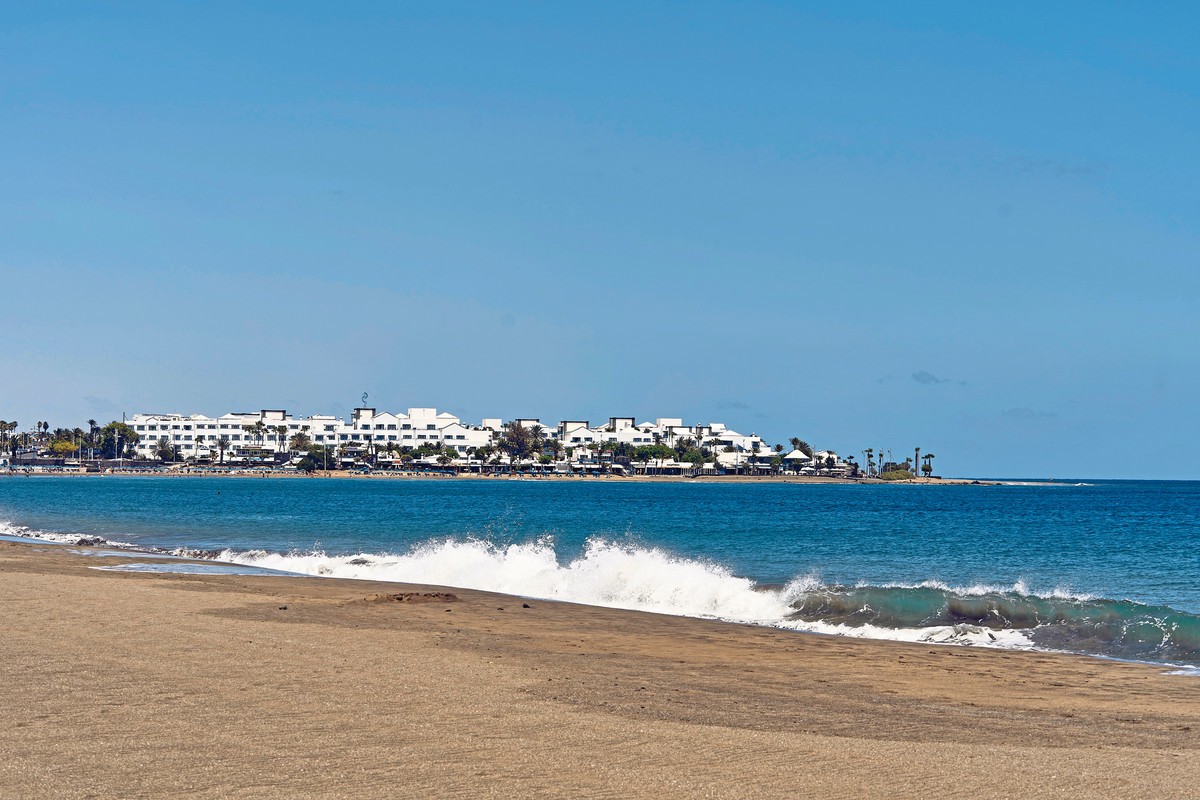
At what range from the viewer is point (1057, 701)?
13.3m

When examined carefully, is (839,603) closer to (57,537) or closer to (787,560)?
(787,560)

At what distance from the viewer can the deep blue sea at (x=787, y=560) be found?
2212 cm

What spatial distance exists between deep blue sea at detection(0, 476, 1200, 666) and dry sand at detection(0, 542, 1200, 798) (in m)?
3.83

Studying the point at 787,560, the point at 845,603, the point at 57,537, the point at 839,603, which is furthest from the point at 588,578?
the point at 57,537

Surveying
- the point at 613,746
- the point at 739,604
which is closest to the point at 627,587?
the point at 739,604

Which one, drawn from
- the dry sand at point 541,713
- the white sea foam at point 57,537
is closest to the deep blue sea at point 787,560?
the white sea foam at point 57,537

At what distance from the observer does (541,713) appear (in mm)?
11008

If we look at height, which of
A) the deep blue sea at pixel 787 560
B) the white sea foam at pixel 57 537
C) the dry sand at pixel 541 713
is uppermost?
the dry sand at pixel 541 713

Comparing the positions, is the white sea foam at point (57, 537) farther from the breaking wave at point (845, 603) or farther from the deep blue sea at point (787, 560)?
the breaking wave at point (845, 603)

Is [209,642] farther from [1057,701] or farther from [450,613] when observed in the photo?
[1057,701]

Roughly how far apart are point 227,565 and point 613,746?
86.0ft

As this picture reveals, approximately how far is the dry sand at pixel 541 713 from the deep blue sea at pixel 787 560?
3825mm

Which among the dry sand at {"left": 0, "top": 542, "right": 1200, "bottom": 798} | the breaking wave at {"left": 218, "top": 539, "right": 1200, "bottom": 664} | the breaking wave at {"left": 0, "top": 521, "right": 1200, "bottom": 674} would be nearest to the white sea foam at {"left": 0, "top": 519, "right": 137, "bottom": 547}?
the breaking wave at {"left": 0, "top": 521, "right": 1200, "bottom": 674}

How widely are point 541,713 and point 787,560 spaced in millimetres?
28472
